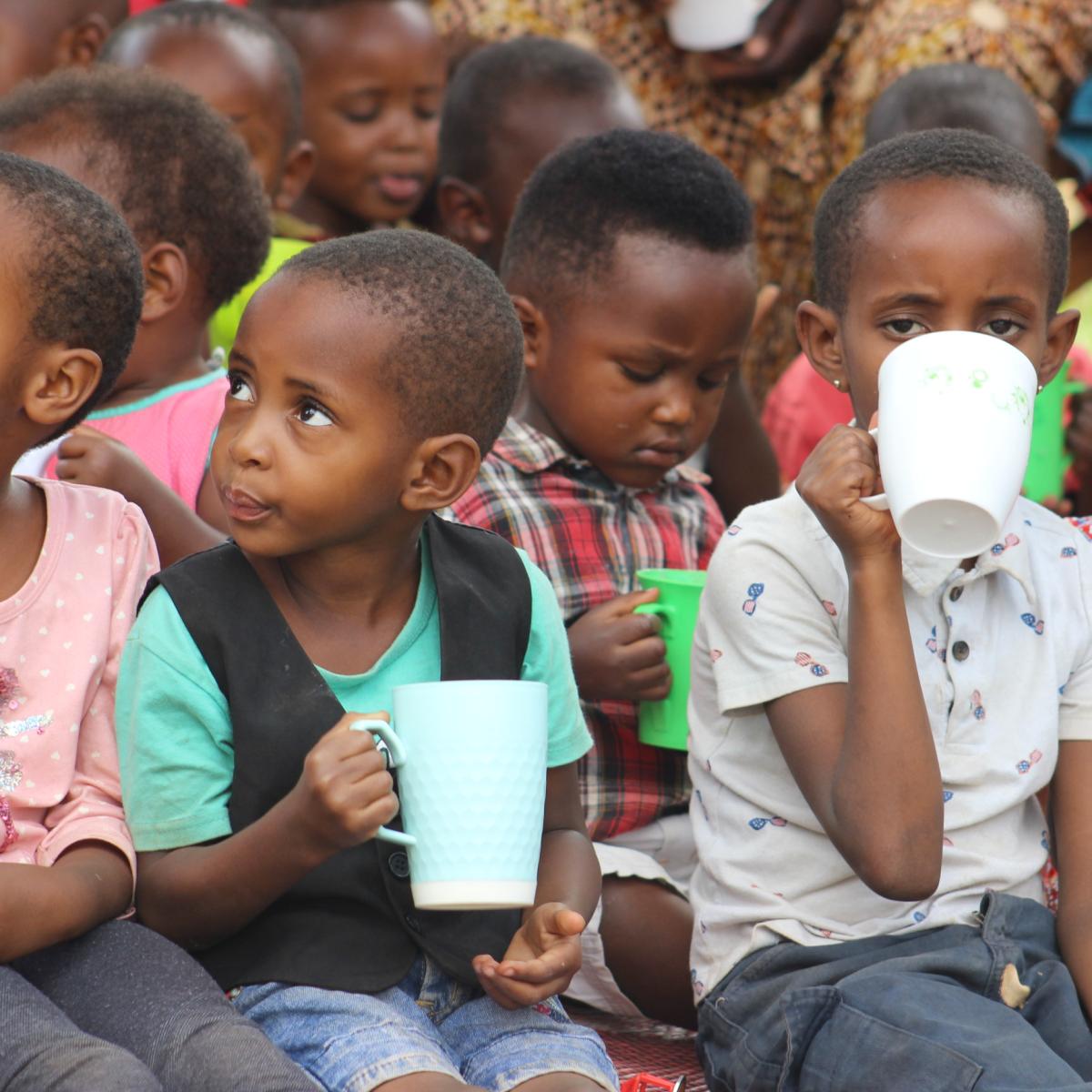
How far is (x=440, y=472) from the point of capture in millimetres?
2012

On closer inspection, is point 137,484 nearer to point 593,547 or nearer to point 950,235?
point 593,547

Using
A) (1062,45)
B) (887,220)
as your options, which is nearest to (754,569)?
(887,220)

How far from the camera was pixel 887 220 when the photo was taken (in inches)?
87.1

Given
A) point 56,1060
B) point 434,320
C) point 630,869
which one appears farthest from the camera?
point 630,869

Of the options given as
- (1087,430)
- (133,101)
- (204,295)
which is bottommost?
(1087,430)

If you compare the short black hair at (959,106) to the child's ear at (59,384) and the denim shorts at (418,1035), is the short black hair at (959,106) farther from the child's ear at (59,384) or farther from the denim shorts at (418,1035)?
the denim shorts at (418,1035)

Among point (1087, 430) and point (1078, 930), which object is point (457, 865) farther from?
point (1087, 430)

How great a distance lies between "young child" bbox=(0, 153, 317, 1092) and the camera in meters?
1.69

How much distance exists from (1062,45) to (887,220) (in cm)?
261

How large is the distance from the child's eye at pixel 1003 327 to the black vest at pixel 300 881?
980 mm

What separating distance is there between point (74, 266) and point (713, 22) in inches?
108

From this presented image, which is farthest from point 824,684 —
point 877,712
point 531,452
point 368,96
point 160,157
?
point 368,96

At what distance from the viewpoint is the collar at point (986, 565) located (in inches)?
84.6

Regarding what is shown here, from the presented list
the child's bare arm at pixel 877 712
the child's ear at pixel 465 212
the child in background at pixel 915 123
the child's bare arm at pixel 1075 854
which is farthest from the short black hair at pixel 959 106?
the child's bare arm at pixel 877 712
